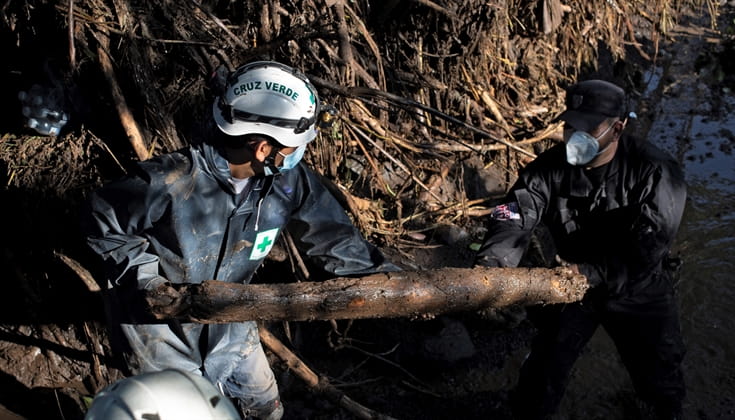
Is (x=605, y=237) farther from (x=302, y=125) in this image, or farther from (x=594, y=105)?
(x=302, y=125)

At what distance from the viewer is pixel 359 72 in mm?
4148

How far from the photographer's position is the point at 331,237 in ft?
9.16

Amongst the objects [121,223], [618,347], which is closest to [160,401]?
[121,223]

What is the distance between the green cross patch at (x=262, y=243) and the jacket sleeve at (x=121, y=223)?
0.49 meters

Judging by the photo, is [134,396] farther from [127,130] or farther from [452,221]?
[452,221]

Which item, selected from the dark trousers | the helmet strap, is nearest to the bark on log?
the helmet strap

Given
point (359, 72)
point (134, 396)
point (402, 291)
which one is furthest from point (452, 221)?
point (134, 396)

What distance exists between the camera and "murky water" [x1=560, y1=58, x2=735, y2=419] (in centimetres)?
393

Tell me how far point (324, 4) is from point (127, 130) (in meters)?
1.51

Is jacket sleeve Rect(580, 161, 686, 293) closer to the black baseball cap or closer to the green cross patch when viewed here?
the black baseball cap

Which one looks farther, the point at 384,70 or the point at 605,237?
the point at 384,70

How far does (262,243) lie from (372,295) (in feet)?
1.93

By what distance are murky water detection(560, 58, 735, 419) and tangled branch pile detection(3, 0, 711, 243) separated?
132cm

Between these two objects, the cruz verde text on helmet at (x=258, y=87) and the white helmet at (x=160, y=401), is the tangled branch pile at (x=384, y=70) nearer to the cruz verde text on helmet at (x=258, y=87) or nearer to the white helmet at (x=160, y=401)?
the cruz verde text on helmet at (x=258, y=87)
